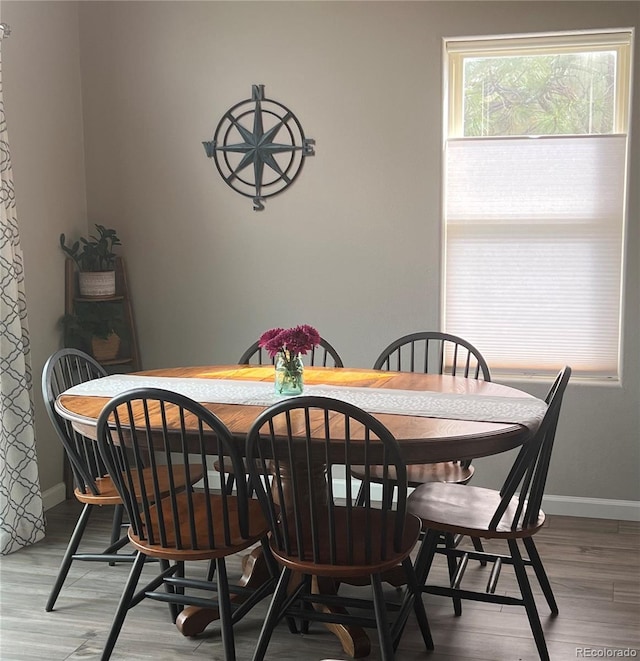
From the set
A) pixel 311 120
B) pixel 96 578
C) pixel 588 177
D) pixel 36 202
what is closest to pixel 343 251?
pixel 311 120

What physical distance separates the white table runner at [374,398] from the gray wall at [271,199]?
3.60ft

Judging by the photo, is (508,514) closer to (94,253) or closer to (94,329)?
(94,329)

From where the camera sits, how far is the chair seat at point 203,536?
2.36 meters

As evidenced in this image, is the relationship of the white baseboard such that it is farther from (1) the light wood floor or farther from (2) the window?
(2) the window

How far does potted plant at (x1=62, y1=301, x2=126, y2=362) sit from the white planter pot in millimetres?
61

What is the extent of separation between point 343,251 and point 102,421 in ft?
6.57

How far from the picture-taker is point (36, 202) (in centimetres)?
394

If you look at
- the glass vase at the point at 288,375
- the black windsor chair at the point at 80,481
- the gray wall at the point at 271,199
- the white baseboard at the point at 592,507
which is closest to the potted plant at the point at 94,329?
the gray wall at the point at 271,199

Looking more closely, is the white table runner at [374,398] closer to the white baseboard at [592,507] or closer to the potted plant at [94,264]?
the potted plant at [94,264]

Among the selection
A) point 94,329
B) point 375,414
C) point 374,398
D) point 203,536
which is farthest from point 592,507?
point 94,329

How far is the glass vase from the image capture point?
2770 millimetres

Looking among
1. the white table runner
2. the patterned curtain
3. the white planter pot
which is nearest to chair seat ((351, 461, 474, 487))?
the white table runner

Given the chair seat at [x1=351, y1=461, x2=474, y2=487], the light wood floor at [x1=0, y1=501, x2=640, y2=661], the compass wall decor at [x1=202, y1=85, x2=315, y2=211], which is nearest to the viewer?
the light wood floor at [x1=0, y1=501, x2=640, y2=661]

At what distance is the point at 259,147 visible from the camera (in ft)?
13.4
